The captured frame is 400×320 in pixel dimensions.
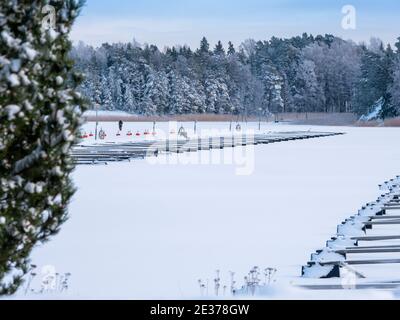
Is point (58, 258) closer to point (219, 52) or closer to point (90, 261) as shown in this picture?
point (90, 261)

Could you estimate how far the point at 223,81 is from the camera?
16725 centimetres

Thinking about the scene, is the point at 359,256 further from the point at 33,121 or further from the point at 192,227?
the point at 33,121

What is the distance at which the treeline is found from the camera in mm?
154375

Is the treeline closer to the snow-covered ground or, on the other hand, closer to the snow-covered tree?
the snow-covered tree

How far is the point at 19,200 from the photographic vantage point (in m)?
6.52

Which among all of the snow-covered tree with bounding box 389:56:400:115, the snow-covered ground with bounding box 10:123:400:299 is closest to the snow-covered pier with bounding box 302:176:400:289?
the snow-covered ground with bounding box 10:123:400:299

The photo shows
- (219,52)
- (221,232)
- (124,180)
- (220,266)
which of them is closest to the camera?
(220,266)

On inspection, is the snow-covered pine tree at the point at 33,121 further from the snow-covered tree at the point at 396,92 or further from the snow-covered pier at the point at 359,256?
the snow-covered tree at the point at 396,92

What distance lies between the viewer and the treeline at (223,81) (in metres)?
154

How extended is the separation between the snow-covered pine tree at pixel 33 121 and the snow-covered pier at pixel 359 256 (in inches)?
154

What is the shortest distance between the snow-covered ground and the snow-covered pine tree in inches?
46.4

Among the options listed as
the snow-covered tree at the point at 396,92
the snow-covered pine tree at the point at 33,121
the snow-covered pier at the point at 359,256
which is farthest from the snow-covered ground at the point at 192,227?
the snow-covered tree at the point at 396,92
